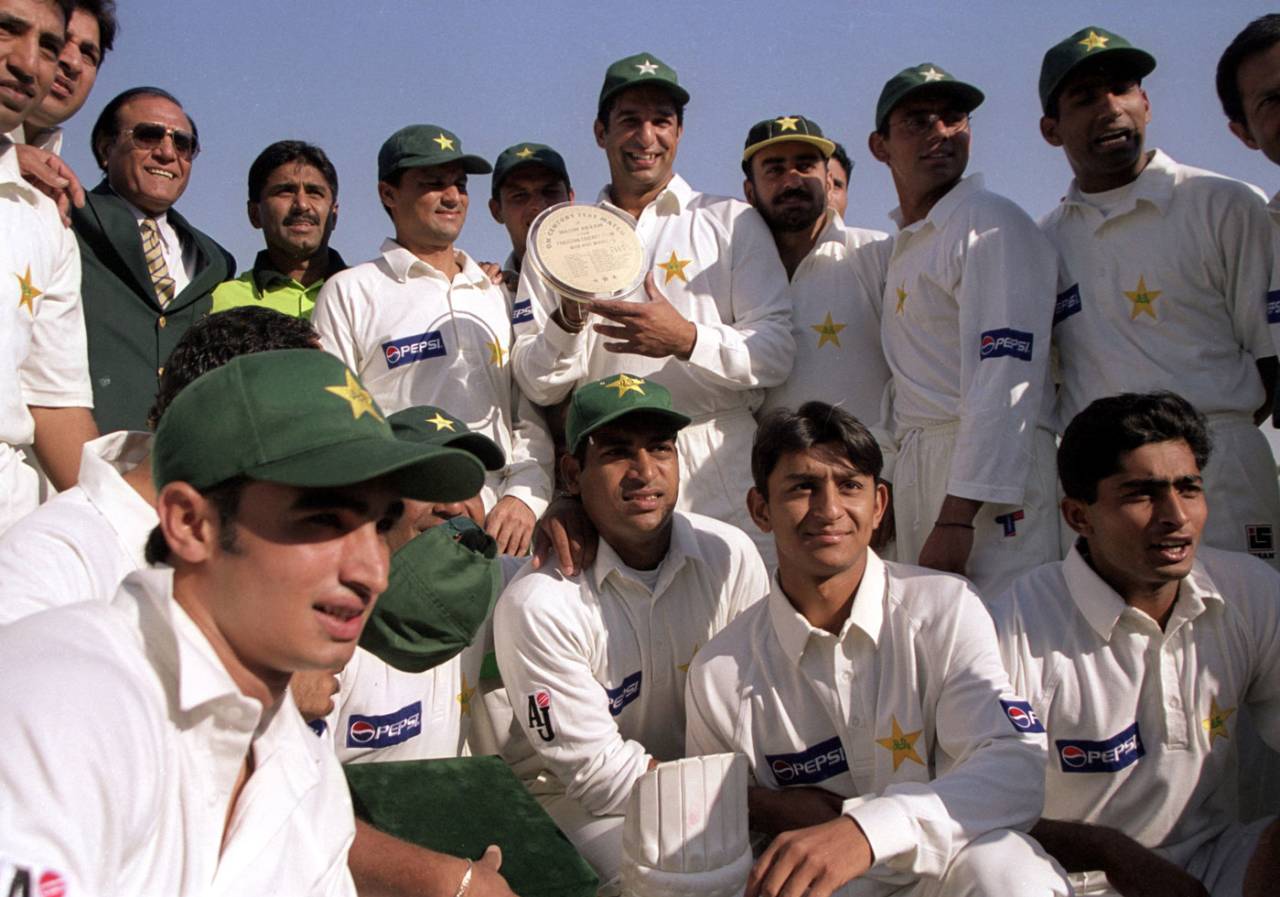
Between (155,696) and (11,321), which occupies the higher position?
(11,321)

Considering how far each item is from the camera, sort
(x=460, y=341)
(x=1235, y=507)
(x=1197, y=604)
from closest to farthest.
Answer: (x=1197, y=604) → (x=1235, y=507) → (x=460, y=341)

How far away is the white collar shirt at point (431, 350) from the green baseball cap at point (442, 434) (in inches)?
55.3

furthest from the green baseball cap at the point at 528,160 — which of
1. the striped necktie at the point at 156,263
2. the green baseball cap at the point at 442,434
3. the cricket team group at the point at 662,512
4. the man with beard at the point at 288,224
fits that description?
the green baseball cap at the point at 442,434

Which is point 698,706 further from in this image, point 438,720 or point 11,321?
point 11,321

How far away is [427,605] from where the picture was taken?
3.47 metres

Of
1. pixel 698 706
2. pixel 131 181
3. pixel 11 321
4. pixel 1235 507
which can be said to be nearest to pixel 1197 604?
pixel 1235 507

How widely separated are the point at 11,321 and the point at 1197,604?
13.8 ft

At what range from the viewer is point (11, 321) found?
4309 millimetres

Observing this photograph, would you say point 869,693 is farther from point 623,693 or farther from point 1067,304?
point 1067,304

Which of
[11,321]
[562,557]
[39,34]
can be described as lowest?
[562,557]

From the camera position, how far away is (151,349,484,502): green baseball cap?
2018 millimetres

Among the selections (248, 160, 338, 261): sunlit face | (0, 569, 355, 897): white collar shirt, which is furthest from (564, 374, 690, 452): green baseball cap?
(0, 569, 355, 897): white collar shirt

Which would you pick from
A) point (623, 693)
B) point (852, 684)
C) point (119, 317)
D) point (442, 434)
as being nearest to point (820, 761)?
point (852, 684)

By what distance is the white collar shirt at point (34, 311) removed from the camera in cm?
430
